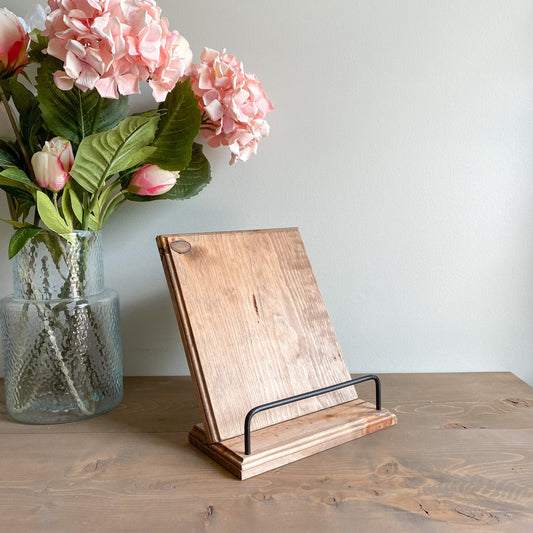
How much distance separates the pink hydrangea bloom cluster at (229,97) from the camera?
72 cm

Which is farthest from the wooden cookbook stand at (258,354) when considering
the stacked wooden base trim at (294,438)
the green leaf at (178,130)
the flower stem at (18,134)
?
the flower stem at (18,134)

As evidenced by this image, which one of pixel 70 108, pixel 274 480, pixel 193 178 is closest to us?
pixel 274 480

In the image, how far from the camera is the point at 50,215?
2.11 ft

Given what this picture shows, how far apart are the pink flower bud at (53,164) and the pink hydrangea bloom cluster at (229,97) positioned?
0.21 meters

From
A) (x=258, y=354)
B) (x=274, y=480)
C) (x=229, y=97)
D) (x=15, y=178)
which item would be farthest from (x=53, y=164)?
(x=274, y=480)

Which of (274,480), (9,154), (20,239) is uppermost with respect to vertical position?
(9,154)

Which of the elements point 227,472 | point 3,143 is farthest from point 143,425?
point 3,143

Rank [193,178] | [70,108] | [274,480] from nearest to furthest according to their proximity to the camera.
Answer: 1. [274,480]
2. [70,108]
3. [193,178]

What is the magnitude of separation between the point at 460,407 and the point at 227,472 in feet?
1.29

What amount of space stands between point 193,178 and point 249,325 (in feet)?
0.86

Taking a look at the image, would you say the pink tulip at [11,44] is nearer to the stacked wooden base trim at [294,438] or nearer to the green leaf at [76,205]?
the green leaf at [76,205]

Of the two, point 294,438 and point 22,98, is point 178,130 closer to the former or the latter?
point 22,98

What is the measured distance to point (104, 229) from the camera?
888 millimetres

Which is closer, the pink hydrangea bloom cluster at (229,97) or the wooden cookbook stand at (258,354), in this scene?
the wooden cookbook stand at (258,354)
